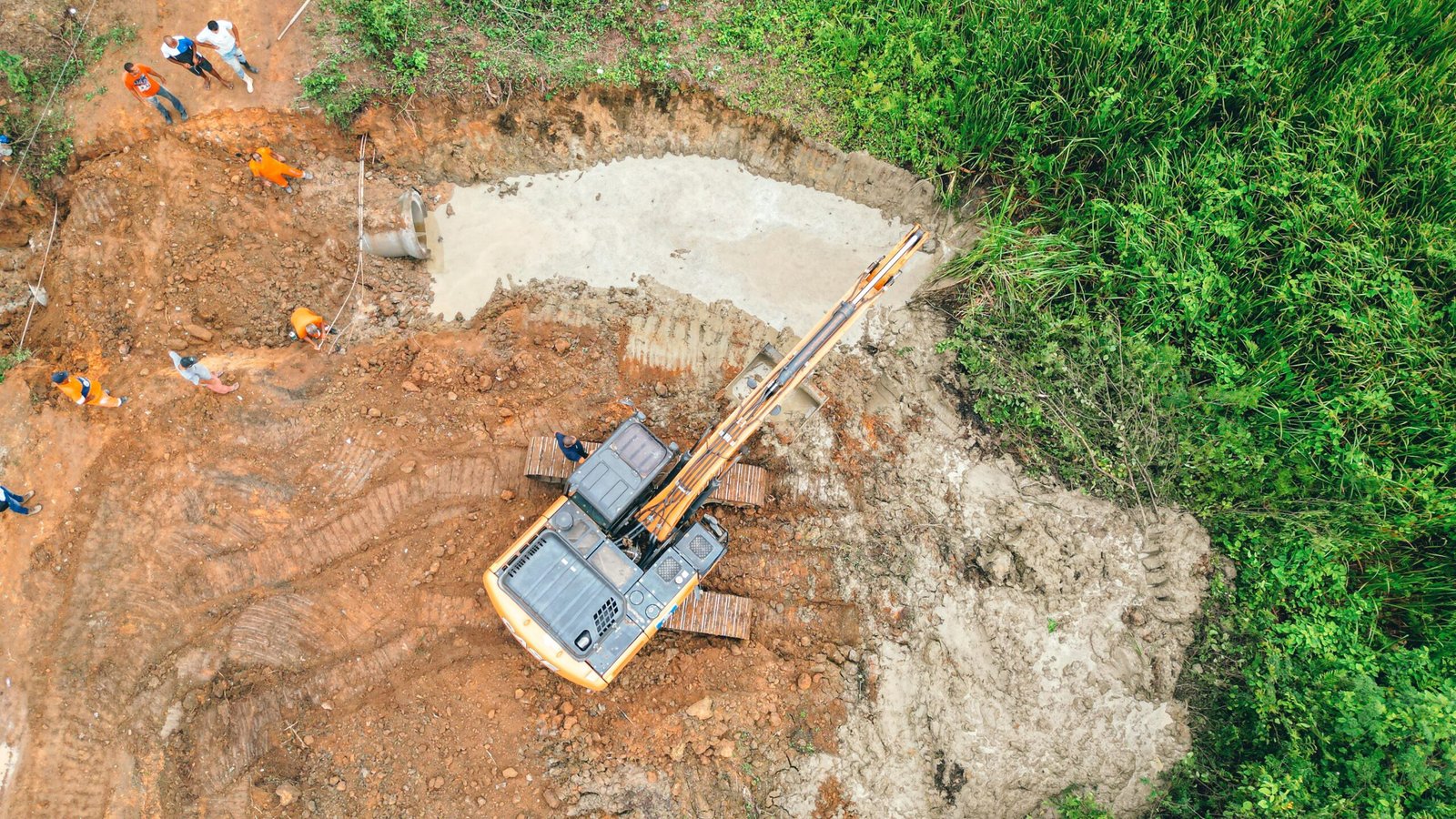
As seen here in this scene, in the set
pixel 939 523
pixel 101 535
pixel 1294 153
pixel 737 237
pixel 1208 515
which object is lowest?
pixel 101 535

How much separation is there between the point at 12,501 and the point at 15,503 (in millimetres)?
42

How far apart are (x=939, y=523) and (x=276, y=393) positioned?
9559 millimetres

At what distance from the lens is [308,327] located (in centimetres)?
984

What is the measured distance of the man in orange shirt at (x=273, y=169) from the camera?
10.1 m

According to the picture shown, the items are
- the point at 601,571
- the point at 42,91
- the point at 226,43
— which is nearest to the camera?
the point at 601,571

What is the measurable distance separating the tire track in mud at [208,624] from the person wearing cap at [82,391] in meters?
1.16

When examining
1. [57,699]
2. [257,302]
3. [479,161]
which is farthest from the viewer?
[479,161]

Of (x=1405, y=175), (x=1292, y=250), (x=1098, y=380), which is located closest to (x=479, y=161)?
(x=1098, y=380)

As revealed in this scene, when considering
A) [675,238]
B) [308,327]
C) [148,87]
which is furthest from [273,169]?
[675,238]

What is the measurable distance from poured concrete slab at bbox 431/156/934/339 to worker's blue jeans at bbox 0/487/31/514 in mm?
5777

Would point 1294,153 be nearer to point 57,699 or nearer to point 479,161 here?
point 479,161

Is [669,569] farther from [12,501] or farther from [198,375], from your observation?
[12,501]

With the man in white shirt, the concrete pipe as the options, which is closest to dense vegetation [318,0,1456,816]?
the man in white shirt

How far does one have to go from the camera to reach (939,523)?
32.2 feet
